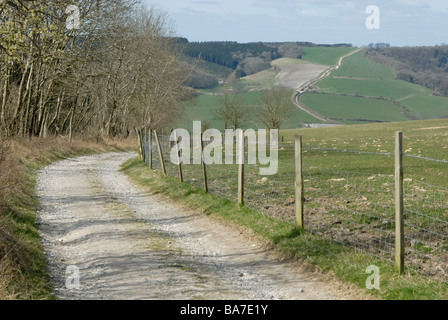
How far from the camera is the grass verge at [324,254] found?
689 cm

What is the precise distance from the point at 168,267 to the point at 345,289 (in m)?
2.92

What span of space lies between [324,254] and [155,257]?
9.87 ft

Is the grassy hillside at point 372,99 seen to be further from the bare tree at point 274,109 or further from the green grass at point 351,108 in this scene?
the bare tree at point 274,109

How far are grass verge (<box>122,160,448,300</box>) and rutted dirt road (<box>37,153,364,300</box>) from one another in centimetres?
31

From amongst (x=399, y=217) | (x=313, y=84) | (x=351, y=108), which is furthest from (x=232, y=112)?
(x=313, y=84)

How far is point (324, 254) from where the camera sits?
8805 millimetres

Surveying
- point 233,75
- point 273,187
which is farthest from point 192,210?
point 233,75

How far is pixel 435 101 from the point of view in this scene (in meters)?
135

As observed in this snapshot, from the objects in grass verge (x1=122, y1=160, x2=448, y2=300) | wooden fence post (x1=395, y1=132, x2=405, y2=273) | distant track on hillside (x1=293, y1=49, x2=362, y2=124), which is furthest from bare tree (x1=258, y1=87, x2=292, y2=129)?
wooden fence post (x1=395, y1=132, x2=405, y2=273)

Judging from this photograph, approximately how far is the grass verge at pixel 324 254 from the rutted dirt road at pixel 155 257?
0.31 metres

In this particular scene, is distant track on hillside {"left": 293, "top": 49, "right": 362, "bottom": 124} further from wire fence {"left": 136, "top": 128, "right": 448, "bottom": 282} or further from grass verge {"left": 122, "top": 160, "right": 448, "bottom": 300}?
grass verge {"left": 122, "top": 160, "right": 448, "bottom": 300}

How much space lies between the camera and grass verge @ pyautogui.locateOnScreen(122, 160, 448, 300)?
689 centimetres
